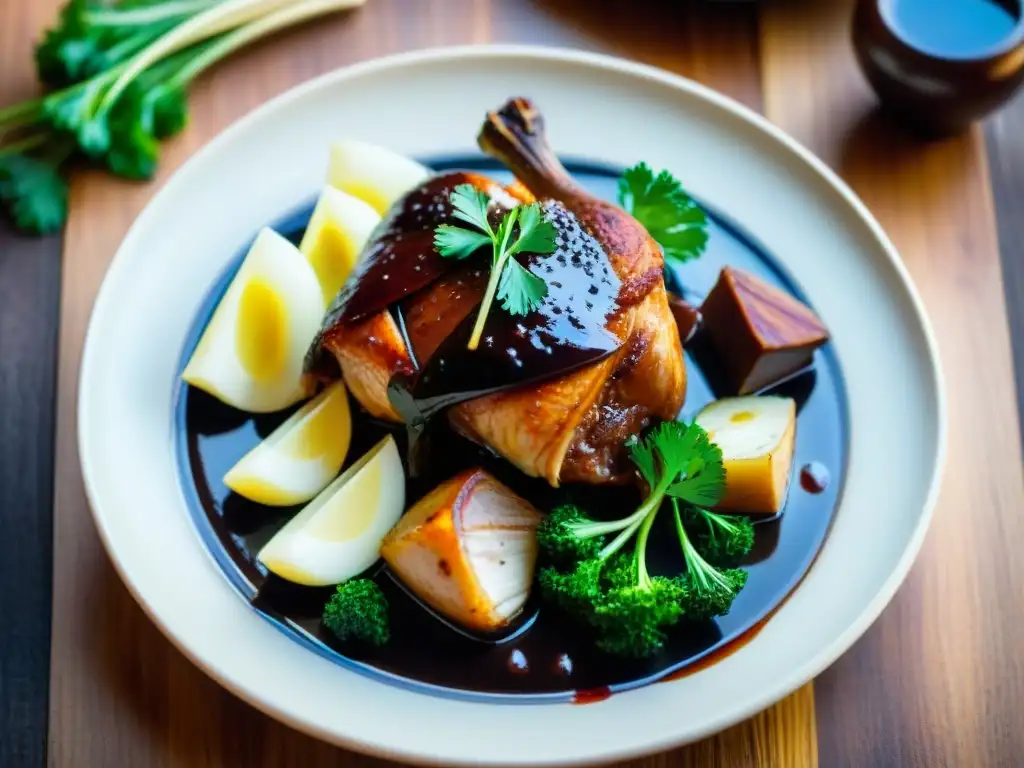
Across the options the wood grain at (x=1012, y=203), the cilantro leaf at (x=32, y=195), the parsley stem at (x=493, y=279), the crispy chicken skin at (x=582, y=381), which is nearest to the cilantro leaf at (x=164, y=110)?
the cilantro leaf at (x=32, y=195)

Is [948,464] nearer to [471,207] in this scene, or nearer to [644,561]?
[644,561]

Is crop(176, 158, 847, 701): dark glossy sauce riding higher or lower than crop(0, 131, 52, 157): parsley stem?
lower

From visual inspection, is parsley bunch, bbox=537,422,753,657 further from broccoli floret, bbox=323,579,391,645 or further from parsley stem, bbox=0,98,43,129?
parsley stem, bbox=0,98,43,129

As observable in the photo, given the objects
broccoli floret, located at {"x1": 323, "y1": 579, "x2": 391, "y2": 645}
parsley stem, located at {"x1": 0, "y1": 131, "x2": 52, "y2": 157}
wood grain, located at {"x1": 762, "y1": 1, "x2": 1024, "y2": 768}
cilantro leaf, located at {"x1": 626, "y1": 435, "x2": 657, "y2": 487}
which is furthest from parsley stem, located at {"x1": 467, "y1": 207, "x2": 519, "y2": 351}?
parsley stem, located at {"x1": 0, "y1": 131, "x2": 52, "y2": 157}

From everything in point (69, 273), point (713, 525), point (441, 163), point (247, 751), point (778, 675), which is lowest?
point (247, 751)

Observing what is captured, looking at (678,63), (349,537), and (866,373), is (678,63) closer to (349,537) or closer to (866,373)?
(866,373)

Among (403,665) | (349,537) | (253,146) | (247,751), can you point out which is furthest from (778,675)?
(253,146)
